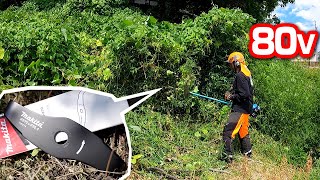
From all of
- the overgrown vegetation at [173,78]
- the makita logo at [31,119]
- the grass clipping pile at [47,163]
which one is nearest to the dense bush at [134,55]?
the overgrown vegetation at [173,78]

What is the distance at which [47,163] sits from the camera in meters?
3.87

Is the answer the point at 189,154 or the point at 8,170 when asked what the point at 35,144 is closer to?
the point at 8,170

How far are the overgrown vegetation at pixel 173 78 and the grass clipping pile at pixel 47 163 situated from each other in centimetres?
132

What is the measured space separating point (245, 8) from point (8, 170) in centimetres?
1156

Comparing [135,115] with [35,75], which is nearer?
[35,75]

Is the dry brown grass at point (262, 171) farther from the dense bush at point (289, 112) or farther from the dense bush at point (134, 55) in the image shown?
the dense bush at point (134, 55)

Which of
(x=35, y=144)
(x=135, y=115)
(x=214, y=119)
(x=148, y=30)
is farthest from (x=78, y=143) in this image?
(x=214, y=119)

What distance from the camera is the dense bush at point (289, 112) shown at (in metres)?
7.10

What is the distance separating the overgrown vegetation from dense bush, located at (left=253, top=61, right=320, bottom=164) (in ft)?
0.05

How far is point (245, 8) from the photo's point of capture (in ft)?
46.7

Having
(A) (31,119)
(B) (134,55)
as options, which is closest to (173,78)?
(B) (134,55)

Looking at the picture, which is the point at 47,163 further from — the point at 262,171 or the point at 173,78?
the point at 262,171

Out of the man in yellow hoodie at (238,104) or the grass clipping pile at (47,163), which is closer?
the grass clipping pile at (47,163)

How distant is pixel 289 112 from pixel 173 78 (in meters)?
2.17
